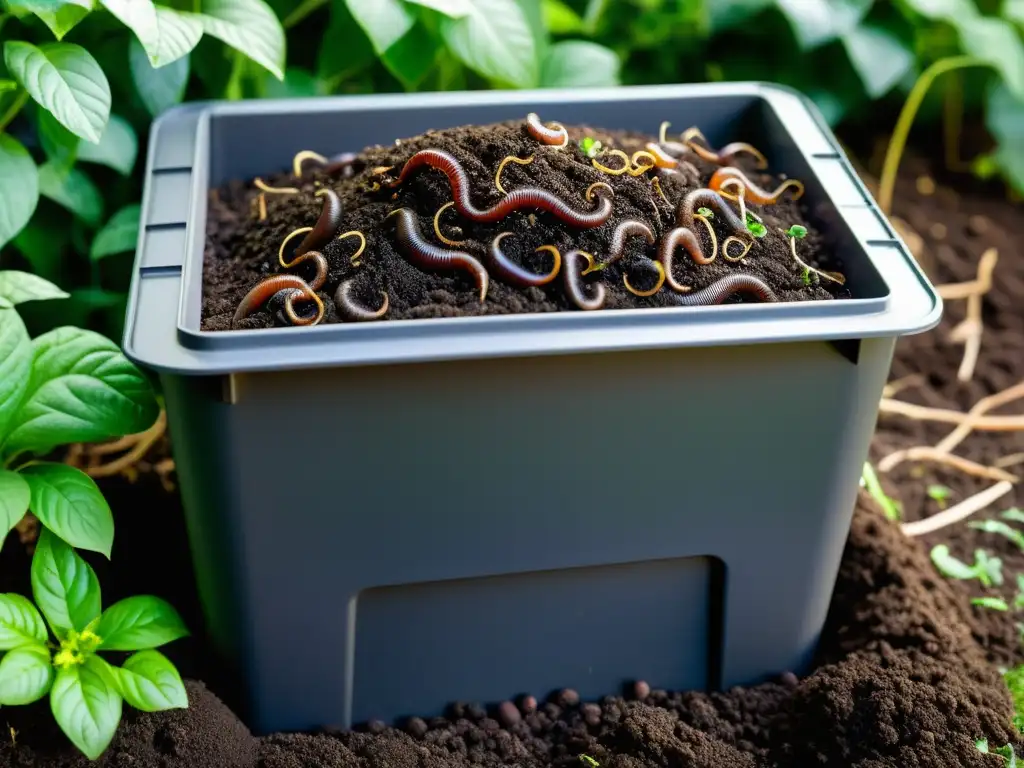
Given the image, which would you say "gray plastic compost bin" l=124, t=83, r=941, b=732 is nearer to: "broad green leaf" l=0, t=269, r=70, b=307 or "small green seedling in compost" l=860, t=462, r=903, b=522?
"broad green leaf" l=0, t=269, r=70, b=307

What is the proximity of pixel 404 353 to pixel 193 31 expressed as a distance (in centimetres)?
60

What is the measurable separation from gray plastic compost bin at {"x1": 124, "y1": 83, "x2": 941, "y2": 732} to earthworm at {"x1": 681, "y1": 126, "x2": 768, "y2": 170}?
8cm

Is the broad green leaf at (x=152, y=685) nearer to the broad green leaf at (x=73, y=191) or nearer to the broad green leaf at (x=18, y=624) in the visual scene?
the broad green leaf at (x=18, y=624)

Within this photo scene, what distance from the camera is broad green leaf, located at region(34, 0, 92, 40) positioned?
1445 millimetres

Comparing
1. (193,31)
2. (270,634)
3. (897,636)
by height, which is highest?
(193,31)

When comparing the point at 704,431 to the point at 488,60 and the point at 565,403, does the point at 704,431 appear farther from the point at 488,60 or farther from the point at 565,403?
the point at 488,60

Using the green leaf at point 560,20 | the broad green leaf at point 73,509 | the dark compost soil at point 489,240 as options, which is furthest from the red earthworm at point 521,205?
the green leaf at point 560,20

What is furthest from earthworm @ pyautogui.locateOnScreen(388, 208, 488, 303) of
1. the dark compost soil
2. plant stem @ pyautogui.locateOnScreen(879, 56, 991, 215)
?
plant stem @ pyautogui.locateOnScreen(879, 56, 991, 215)

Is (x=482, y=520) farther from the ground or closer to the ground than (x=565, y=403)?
closer to the ground

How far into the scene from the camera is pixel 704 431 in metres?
1.37

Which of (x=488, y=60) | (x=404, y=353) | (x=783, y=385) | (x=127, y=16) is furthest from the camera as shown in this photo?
(x=488, y=60)

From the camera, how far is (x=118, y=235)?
1.85 metres

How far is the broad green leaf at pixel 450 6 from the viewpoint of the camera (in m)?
1.71

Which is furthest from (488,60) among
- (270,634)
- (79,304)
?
(270,634)
